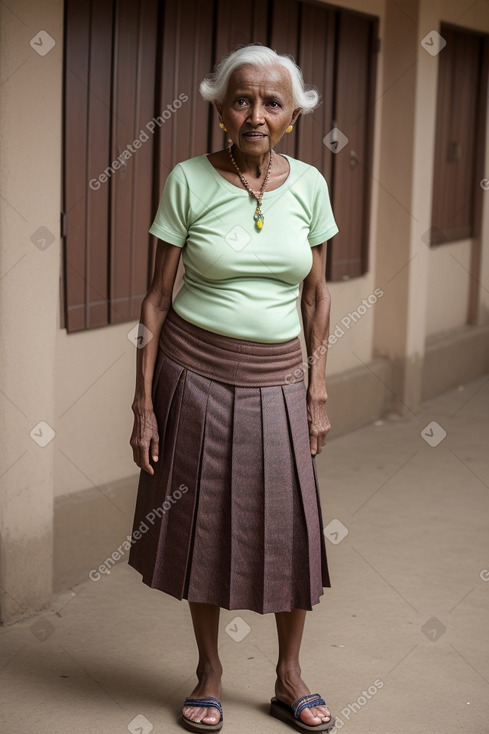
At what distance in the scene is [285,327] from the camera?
→ 10.7 ft

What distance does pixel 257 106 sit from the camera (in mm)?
3043

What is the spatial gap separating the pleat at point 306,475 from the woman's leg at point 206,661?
318 millimetres

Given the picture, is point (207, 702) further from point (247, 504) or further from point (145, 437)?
point (145, 437)

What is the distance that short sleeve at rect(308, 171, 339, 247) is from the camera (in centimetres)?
328

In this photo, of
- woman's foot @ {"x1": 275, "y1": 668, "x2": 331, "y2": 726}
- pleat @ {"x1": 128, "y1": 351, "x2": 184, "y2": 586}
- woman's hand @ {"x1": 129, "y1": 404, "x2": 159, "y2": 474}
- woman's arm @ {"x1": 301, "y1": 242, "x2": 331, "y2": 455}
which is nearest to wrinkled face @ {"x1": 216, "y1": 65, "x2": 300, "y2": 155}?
woman's arm @ {"x1": 301, "y1": 242, "x2": 331, "y2": 455}

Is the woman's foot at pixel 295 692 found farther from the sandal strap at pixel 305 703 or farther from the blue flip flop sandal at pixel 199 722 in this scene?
the blue flip flop sandal at pixel 199 722

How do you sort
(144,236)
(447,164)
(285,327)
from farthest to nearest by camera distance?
(447,164) < (144,236) < (285,327)

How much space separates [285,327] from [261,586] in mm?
756

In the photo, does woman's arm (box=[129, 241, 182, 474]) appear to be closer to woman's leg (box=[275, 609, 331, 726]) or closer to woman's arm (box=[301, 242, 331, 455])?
woman's arm (box=[301, 242, 331, 455])

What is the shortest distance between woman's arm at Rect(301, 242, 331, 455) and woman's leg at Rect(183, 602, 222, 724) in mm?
589

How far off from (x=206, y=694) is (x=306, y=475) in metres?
0.75

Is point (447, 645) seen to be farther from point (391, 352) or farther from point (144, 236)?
point (391, 352)

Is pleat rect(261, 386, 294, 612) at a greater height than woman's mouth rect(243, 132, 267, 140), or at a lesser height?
lesser

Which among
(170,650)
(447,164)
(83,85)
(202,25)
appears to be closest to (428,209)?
(447,164)
